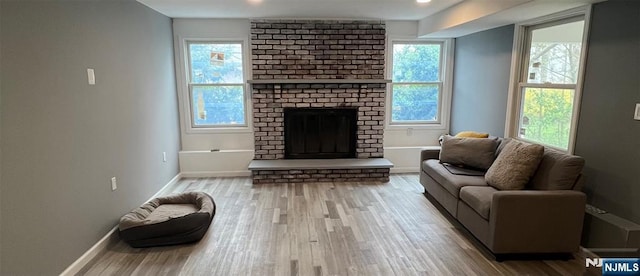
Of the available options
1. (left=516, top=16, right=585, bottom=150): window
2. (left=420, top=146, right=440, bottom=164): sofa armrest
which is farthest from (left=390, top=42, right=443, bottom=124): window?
(left=516, top=16, right=585, bottom=150): window

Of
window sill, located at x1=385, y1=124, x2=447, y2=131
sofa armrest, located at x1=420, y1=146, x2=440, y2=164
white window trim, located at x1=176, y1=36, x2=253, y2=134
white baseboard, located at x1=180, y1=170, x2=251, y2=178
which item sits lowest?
white baseboard, located at x1=180, y1=170, x2=251, y2=178

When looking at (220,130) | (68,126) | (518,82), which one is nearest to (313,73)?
(220,130)

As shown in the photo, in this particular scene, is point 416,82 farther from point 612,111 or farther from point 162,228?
point 162,228

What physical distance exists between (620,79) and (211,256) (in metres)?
3.49

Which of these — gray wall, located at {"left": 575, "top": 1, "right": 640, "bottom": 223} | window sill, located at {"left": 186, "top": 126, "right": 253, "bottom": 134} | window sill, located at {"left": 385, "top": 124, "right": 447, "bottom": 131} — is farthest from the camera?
window sill, located at {"left": 385, "top": 124, "right": 447, "bottom": 131}

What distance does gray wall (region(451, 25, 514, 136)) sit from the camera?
158 inches

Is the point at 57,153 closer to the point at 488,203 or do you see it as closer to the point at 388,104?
the point at 488,203

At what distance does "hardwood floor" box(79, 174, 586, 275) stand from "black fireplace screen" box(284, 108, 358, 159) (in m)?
1.08

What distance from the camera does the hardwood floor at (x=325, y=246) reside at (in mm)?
2539

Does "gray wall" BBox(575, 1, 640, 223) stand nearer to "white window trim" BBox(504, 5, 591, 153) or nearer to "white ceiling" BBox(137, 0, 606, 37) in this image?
"white window trim" BBox(504, 5, 591, 153)

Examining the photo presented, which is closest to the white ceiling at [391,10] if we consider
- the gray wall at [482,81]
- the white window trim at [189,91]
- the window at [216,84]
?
the gray wall at [482,81]

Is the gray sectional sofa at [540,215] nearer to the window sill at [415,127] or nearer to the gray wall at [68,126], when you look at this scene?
the window sill at [415,127]

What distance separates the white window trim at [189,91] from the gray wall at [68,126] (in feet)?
3.33

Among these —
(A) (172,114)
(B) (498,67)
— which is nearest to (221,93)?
(A) (172,114)
